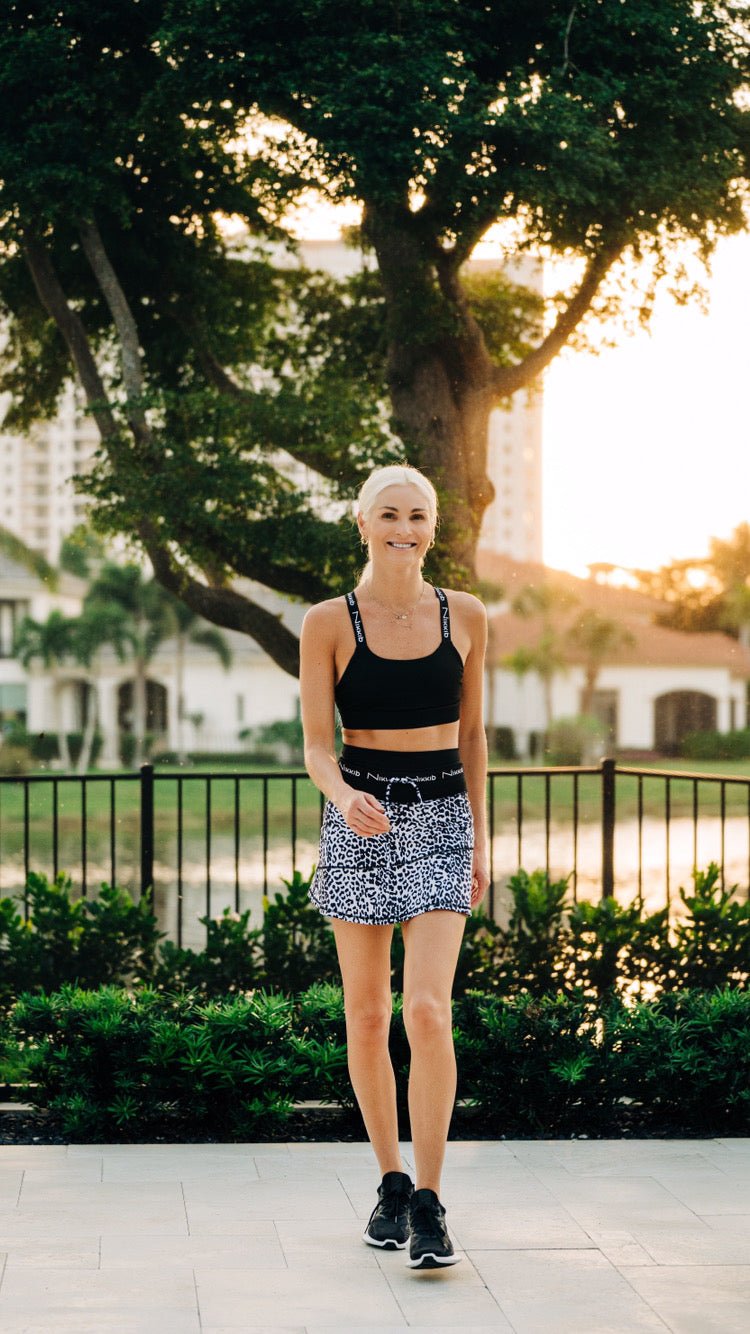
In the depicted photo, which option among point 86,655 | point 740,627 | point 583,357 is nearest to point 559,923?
point 583,357

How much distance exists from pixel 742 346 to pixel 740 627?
234 ft

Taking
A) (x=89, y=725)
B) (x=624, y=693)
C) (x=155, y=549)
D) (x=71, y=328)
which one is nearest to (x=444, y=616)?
(x=155, y=549)

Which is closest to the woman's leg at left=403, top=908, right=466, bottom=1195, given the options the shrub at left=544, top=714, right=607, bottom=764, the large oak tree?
the large oak tree

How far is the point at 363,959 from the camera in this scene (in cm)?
344

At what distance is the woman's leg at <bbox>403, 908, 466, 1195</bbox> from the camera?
3.29m

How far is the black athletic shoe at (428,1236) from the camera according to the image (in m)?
3.24

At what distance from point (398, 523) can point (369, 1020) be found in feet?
3.62

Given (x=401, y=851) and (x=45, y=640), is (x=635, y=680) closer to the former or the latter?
(x=45, y=640)

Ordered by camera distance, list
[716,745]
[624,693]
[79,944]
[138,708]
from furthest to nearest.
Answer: [624,693] → [138,708] → [716,745] → [79,944]

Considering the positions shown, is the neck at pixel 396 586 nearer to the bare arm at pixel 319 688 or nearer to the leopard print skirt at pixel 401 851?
the bare arm at pixel 319 688

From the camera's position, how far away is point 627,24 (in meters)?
6.16

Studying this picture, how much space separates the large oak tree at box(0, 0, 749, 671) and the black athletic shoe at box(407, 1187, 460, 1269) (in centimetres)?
385

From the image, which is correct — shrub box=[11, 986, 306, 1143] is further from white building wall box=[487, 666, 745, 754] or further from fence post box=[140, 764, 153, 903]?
white building wall box=[487, 666, 745, 754]

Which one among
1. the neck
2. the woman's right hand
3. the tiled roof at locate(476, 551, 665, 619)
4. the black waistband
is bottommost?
the woman's right hand
